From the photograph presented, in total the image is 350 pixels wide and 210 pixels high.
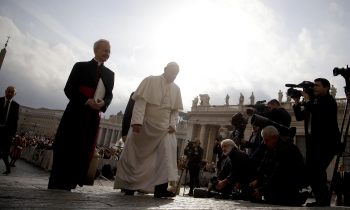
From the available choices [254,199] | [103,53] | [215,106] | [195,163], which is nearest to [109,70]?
[103,53]

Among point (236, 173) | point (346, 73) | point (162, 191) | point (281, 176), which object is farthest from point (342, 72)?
point (162, 191)

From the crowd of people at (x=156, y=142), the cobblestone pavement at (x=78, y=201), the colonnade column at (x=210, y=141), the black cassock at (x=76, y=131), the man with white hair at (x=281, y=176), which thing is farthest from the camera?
the colonnade column at (x=210, y=141)

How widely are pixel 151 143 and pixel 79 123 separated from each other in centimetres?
118

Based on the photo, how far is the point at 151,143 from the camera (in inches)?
189

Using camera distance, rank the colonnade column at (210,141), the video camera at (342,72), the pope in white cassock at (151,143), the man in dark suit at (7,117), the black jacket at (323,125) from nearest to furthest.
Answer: the pope in white cassock at (151,143)
the black jacket at (323,125)
the video camera at (342,72)
the man in dark suit at (7,117)
the colonnade column at (210,141)

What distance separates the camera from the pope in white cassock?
4.56 meters

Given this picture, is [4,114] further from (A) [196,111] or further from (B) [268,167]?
(A) [196,111]

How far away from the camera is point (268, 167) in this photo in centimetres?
524

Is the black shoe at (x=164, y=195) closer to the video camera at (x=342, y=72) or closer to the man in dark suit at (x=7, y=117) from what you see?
the video camera at (x=342, y=72)

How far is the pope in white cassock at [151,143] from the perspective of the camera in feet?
14.9

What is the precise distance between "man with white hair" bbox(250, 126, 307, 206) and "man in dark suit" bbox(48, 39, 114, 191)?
281 cm

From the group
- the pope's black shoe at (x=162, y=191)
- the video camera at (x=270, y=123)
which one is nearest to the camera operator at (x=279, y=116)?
the video camera at (x=270, y=123)

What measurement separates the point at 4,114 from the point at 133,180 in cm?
483

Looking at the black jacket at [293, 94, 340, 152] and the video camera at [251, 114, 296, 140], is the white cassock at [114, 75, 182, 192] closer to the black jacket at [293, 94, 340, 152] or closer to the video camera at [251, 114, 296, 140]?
the video camera at [251, 114, 296, 140]
